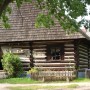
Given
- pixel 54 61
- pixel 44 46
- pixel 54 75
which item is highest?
pixel 44 46

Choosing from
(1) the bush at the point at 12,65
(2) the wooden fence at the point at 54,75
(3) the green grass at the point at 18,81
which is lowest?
(3) the green grass at the point at 18,81

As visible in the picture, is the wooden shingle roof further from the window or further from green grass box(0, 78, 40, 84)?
green grass box(0, 78, 40, 84)

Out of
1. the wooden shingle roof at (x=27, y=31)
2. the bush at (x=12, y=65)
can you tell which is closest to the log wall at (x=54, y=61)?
the wooden shingle roof at (x=27, y=31)

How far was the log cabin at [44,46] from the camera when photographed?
29656 millimetres

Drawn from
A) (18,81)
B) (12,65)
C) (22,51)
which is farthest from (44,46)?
(18,81)

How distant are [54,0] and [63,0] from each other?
1156mm

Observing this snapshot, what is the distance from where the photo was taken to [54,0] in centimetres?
1886

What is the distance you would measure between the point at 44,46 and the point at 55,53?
→ 946 mm

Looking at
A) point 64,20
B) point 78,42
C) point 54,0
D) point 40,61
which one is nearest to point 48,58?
point 40,61

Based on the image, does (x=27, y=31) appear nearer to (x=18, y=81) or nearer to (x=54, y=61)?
(x=54, y=61)

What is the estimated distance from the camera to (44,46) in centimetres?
3039

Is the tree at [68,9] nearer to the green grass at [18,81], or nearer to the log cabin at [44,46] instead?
the green grass at [18,81]

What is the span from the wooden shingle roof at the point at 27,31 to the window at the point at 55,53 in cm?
92

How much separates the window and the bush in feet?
7.39
